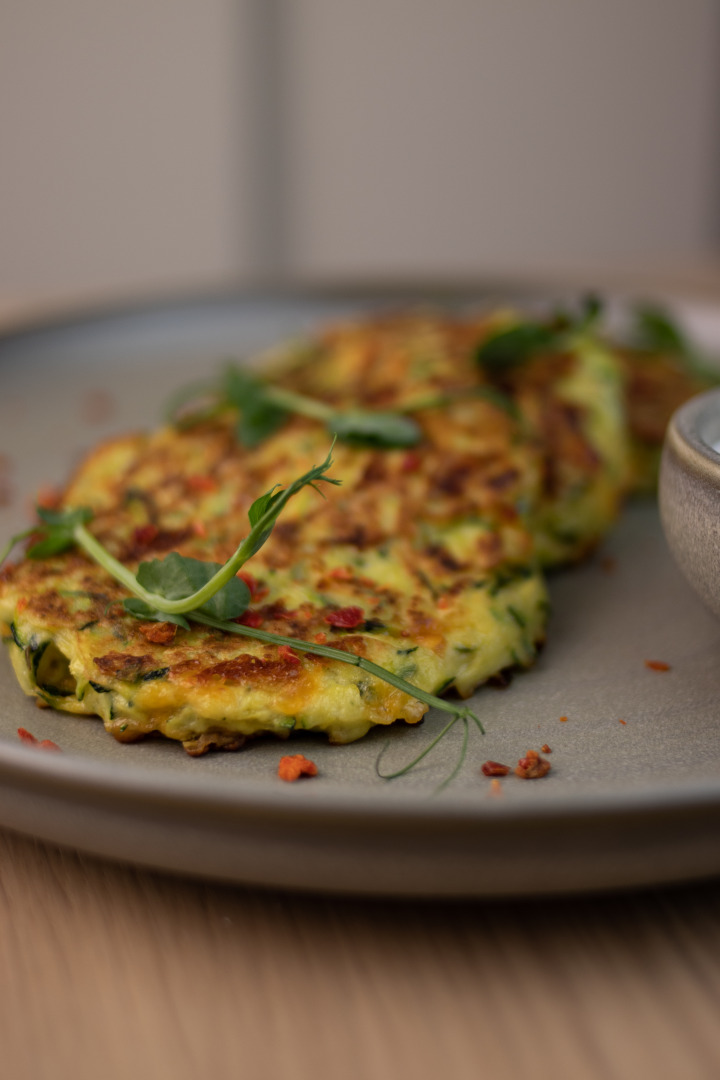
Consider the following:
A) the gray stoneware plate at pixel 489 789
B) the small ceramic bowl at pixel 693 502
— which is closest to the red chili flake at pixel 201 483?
the gray stoneware plate at pixel 489 789

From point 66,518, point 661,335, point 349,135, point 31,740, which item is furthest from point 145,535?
point 349,135

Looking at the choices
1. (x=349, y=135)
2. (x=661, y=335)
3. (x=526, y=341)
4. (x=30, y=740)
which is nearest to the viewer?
(x=30, y=740)

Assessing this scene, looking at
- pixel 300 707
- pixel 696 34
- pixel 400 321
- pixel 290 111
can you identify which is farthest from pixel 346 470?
pixel 696 34

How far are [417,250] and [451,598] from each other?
6820mm

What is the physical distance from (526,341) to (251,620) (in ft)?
3.37

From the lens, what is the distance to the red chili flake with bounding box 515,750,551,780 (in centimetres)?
130

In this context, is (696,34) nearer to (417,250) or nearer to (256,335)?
(417,250)

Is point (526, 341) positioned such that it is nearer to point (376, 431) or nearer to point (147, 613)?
point (376, 431)

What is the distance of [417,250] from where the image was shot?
803 cm

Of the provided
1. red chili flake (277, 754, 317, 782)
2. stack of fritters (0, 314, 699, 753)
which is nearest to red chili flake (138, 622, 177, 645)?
stack of fritters (0, 314, 699, 753)

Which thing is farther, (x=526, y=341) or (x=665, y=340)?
(x=665, y=340)

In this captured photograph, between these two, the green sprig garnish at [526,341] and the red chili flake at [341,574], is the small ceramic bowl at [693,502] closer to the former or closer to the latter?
the red chili flake at [341,574]

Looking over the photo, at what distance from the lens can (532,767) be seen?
1.31 meters

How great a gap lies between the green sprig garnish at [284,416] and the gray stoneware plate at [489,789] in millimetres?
406
